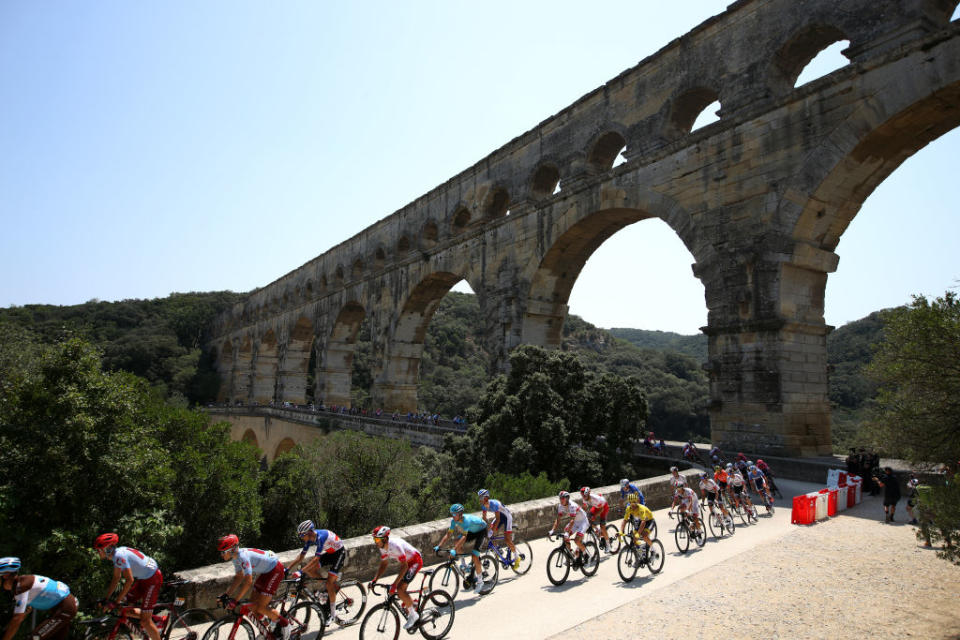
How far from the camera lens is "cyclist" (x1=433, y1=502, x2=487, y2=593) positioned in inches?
199

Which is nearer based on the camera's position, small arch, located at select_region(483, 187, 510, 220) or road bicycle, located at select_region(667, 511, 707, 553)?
road bicycle, located at select_region(667, 511, 707, 553)

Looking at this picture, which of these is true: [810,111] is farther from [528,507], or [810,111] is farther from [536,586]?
[536,586]

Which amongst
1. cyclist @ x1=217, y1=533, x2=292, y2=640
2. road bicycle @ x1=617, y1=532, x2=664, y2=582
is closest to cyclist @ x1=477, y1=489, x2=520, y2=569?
road bicycle @ x1=617, y1=532, x2=664, y2=582

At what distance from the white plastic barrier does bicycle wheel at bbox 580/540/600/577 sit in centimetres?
356

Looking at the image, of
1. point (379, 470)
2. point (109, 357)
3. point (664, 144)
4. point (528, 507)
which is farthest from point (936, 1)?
point (109, 357)

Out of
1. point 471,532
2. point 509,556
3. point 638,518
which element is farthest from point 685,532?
point 471,532

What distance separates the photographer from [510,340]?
1538 centimetres

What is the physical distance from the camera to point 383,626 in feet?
13.6

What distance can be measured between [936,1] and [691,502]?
8.58 metres

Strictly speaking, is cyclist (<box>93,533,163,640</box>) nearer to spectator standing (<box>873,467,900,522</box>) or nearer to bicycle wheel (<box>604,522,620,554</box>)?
bicycle wheel (<box>604,522,620,554</box>)

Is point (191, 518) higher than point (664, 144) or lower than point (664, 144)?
lower

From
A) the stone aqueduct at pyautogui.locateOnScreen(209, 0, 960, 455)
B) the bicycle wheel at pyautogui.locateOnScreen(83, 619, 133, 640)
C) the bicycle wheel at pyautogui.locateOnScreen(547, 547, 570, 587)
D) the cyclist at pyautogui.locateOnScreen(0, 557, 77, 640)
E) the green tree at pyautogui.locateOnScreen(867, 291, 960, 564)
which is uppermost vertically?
the stone aqueduct at pyautogui.locateOnScreen(209, 0, 960, 455)

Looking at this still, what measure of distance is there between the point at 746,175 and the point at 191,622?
10.8 meters

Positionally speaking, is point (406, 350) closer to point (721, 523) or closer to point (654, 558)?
point (721, 523)
